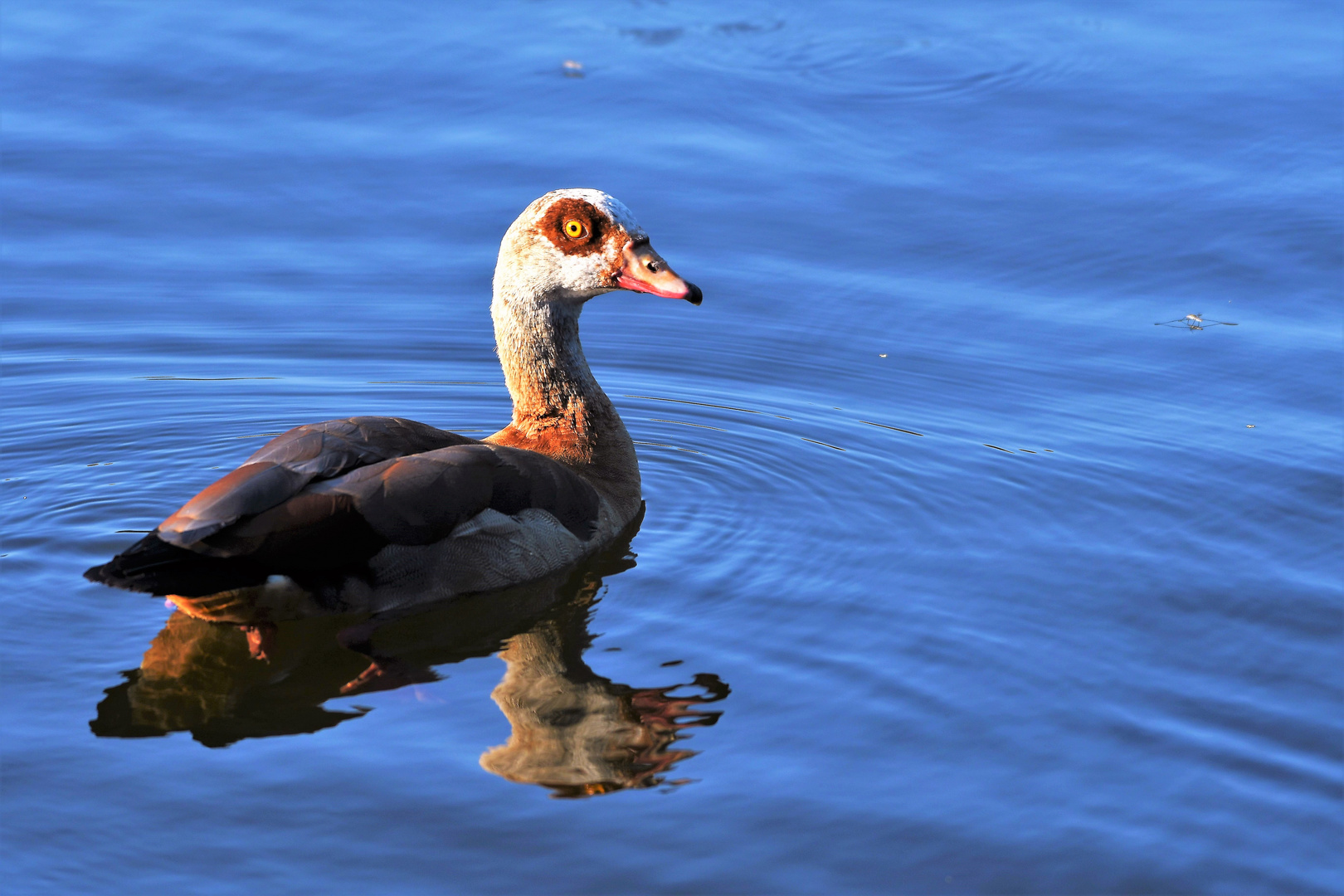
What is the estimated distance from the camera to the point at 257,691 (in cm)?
600

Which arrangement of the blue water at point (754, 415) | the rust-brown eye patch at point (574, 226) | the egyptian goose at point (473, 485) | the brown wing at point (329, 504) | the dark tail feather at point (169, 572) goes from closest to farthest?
the blue water at point (754, 415) → the dark tail feather at point (169, 572) → the brown wing at point (329, 504) → the egyptian goose at point (473, 485) → the rust-brown eye patch at point (574, 226)

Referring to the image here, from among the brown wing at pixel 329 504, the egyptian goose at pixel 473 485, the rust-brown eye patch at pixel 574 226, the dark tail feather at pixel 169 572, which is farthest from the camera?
the rust-brown eye patch at pixel 574 226

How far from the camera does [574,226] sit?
750cm

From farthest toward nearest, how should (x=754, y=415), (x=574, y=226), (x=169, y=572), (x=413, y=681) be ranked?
1. (x=754, y=415)
2. (x=574, y=226)
3. (x=413, y=681)
4. (x=169, y=572)

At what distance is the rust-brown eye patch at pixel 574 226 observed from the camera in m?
7.51

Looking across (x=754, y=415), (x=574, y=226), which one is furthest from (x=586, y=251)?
(x=754, y=415)

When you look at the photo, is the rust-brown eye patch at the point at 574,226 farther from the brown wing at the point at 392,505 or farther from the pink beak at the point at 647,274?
the brown wing at the point at 392,505

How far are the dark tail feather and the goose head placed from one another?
229 cm

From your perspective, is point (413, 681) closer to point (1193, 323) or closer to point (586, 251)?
point (586, 251)

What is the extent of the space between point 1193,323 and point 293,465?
18.4ft

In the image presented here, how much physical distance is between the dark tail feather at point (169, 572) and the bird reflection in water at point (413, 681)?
0.26m

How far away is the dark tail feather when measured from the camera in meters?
5.56

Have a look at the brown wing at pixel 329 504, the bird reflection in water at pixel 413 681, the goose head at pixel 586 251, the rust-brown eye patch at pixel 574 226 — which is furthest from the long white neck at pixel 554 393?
the bird reflection in water at pixel 413 681

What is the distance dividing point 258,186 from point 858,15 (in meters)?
5.36
